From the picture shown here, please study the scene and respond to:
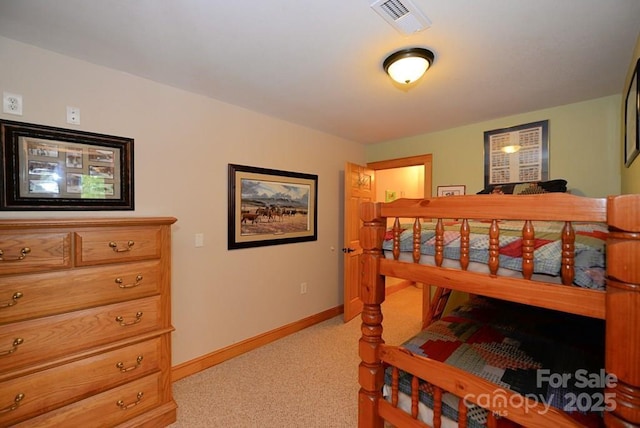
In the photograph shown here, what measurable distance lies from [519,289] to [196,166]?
240cm

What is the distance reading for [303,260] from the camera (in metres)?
3.30

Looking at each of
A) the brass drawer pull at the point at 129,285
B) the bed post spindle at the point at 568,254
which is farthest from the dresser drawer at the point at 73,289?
the bed post spindle at the point at 568,254

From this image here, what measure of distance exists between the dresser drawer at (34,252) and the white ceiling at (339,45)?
1172 mm

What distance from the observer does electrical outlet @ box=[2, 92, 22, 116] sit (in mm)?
1607

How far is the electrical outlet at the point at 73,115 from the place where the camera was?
5.92ft

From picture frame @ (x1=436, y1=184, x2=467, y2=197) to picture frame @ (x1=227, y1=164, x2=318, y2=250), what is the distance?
1.54 metres

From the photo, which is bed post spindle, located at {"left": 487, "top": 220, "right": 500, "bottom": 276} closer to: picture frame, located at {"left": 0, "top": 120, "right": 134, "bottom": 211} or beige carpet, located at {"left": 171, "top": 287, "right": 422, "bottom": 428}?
beige carpet, located at {"left": 171, "top": 287, "right": 422, "bottom": 428}

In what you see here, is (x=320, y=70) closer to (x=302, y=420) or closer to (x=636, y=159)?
(x=636, y=159)

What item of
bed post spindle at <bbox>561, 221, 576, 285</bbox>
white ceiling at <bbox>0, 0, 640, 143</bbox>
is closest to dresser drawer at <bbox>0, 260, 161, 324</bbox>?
white ceiling at <bbox>0, 0, 640, 143</bbox>

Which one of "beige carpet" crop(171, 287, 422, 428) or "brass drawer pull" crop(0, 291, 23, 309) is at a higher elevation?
"brass drawer pull" crop(0, 291, 23, 309)

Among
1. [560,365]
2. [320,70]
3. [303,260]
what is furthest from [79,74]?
[560,365]

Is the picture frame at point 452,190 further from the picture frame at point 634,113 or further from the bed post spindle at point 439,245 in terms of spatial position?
the bed post spindle at point 439,245

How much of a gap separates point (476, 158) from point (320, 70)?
2158mm

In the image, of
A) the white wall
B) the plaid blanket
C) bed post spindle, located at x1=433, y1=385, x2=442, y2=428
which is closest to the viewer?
the plaid blanket
